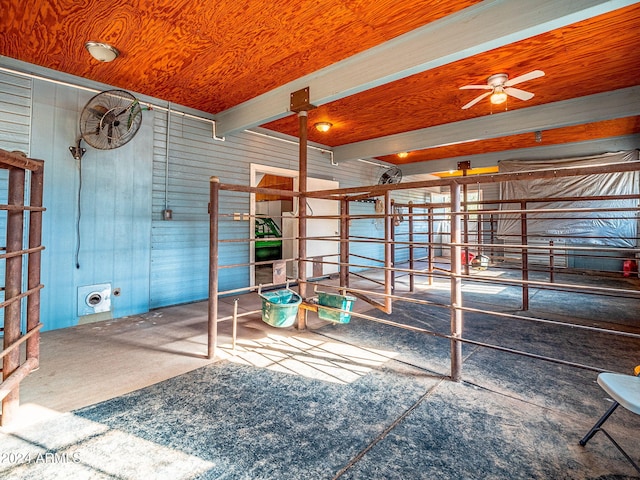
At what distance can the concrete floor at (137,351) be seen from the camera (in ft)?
6.69

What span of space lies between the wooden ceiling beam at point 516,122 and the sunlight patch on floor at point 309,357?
161 inches

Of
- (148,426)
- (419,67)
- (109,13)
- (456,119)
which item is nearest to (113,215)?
(109,13)

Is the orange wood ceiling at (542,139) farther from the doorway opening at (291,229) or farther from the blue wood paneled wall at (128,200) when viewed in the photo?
the blue wood paneled wall at (128,200)

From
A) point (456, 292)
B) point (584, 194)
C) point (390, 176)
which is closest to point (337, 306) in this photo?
point (456, 292)

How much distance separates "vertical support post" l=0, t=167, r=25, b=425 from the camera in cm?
167

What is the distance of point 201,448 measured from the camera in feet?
5.09

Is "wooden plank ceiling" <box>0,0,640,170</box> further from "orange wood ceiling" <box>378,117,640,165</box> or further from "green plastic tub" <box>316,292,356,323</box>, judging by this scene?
"green plastic tub" <box>316,292,356,323</box>

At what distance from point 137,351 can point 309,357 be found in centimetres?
155

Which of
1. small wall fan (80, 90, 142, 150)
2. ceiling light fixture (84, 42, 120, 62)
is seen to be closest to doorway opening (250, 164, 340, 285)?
small wall fan (80, 90, 142, 150)

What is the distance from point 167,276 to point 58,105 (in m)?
2.28

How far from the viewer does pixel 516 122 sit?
4.77m

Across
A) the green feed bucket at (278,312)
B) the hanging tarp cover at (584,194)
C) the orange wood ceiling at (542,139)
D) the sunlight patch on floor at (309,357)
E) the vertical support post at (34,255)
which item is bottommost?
the sunlight patch on floor at (309,357)

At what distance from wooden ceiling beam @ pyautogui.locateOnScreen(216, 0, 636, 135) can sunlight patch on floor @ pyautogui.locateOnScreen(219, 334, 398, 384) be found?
2.56 meters

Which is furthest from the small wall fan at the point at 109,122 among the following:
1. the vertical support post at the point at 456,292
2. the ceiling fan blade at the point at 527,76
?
the ceiling fan blade at the point at 527,76
